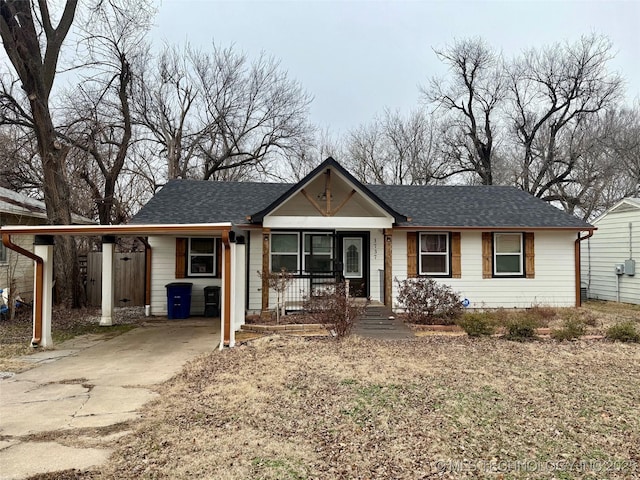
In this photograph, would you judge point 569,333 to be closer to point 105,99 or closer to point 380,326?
point 380,326

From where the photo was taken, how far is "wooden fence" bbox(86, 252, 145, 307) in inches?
571

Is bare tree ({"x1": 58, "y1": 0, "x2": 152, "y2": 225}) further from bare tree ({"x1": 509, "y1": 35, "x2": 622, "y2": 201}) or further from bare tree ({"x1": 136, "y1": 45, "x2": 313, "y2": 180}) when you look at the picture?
bare tree ({"x1": 509, "y1": 35, "x2": 622, "y2": 201})

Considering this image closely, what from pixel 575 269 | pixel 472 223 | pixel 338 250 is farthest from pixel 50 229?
pixel 575 269

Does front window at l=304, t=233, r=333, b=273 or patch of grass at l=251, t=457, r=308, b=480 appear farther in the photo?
front window at l=304, t=233, r=333, b=273

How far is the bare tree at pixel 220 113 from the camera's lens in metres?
23.9

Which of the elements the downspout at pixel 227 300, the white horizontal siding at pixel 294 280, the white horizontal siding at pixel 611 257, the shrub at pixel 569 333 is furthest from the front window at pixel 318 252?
the white horizontal siding at pixel 611 257

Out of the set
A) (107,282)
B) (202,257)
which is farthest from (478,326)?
(107,282)

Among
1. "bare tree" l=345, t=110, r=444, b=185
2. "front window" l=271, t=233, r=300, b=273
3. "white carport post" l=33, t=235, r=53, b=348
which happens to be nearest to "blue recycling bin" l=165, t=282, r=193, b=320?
"front window" l=271, t=233, r=300, b=273

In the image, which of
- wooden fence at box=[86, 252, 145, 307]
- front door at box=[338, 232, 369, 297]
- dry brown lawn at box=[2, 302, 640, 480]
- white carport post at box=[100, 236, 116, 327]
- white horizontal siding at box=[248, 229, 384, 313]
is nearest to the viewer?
dry brown lawn at box=[2, 302, 640, 480]

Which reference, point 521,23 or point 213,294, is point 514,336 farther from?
point 521,23

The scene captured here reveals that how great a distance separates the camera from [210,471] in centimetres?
347

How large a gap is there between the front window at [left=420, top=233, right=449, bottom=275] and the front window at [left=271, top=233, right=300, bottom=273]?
3.70 metres

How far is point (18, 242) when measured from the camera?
45.0 ft

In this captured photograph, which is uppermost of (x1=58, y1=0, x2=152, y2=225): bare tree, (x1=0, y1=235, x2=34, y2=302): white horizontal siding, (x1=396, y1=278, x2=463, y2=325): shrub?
(x1=58, y1=0, x2=152, y2=225): bare tree
